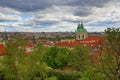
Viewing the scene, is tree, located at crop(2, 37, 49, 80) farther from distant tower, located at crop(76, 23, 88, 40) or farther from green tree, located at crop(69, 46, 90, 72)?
distant tower, located at crop(76, 23, 88, 40)

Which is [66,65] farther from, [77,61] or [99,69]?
[99,69]

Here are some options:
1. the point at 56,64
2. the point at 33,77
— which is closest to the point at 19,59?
the point at 33,77

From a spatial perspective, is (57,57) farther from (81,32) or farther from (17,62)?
(81,32)

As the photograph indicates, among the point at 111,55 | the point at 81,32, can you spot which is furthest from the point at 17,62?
the point at 81,32

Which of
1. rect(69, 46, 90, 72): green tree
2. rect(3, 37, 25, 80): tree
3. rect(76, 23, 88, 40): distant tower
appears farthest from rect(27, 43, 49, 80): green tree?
rect(76, 23, 88, 40): distant tower

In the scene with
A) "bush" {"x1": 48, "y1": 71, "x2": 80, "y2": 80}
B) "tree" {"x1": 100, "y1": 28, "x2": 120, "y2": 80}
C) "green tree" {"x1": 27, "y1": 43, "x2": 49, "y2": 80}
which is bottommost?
"bush" {"x1": 48, "y1": 71, "x2": 80, "y2": 80}

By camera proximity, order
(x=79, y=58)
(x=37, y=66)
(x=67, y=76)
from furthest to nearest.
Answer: (x=79, y=58) < (x=37, y=66) < (x=67, y=76)

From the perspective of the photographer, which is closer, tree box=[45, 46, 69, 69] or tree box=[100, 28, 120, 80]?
tree box=[100, 28, 120, 80]

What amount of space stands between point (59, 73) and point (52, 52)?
17.1 m

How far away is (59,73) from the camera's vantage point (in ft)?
134

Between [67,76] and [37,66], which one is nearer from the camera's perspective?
[67,76]

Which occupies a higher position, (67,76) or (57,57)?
(57,57)

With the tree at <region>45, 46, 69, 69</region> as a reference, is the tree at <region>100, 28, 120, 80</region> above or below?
above

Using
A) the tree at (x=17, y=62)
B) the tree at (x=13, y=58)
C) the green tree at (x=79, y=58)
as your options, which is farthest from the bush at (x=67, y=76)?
the tree at (x=13, y=58)
